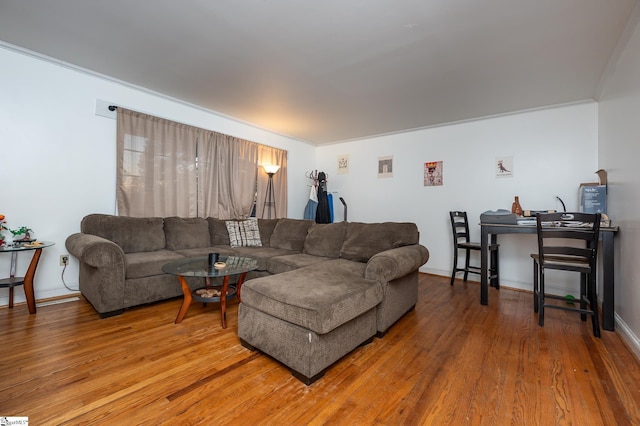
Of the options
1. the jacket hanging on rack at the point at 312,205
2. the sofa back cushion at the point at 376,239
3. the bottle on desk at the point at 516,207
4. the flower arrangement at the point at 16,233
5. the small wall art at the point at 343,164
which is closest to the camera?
the flower arrangement at the point at 16,233

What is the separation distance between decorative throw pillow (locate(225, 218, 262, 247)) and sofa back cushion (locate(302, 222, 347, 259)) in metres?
0.83

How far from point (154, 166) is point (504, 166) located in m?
4.67

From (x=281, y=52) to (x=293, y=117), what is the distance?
172cm

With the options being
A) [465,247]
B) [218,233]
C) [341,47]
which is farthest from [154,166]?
[465,247]

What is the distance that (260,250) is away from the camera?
11.6 feet

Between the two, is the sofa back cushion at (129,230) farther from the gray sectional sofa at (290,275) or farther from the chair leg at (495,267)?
the chair leg at (495,267)

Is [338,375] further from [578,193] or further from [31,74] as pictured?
[31,74]

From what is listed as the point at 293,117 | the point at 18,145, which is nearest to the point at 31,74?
the point at 18,145

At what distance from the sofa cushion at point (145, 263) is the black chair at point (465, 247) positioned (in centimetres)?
352

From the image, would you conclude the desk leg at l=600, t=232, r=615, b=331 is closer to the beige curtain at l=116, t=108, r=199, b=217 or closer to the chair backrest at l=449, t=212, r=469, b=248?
the chair backrest at l=449, t=212, r=469, b=248

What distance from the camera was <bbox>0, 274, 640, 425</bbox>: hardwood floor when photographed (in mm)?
1326

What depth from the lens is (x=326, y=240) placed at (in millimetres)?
3191

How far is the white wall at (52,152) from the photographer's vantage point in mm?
2605

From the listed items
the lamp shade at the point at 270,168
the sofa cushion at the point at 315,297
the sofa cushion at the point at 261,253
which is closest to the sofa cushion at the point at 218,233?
the sofa cushion at the point at 261,253
